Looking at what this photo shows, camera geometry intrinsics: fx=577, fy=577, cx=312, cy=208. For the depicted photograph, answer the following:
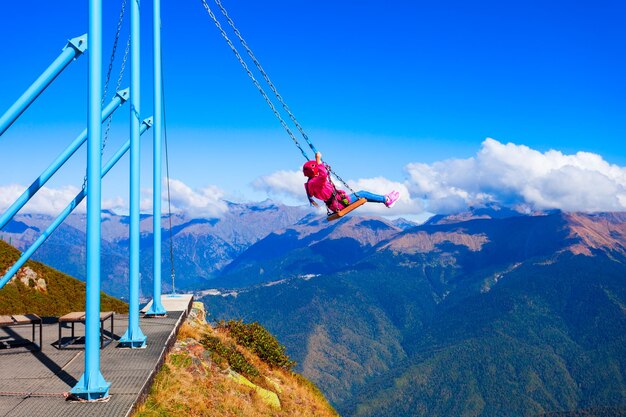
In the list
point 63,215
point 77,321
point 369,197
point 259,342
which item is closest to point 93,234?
point 77,321

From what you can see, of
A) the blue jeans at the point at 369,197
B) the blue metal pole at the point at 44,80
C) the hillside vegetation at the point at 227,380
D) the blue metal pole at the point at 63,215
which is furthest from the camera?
the blue metal pole at the point at 63,215

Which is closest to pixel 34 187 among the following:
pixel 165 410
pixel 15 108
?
pixel 15 108

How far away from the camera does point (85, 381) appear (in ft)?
51.3

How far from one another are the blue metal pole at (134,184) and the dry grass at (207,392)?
182 centimetres

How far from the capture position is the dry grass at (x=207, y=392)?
16.6m

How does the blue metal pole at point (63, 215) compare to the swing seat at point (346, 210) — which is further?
the blue metal pole at point (63, 215)

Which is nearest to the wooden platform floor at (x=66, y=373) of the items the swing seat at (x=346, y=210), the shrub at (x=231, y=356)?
the shrub at (x=231, y=356)

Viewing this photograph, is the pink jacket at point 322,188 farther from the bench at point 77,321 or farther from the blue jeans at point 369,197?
the bench at point 77,321

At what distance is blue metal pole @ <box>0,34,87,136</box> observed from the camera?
16.0 m

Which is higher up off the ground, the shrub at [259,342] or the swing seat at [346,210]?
the swing seat at [346,210]

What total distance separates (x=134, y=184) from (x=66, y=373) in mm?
7131

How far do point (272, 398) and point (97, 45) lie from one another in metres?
13.0

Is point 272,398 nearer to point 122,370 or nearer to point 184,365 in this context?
point 184,365

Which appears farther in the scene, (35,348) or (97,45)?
(35,348)
